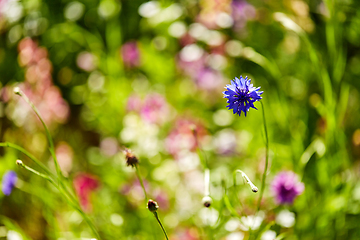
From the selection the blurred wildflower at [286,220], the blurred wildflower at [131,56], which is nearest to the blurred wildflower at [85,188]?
the blurred wildflower at [131,56]

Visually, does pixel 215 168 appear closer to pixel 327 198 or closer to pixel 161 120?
pixel 161 120

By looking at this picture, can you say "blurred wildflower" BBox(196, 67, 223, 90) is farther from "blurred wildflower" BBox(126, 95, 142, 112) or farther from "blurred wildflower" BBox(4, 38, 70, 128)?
"blurred wildflower" BBox(4, 38, 70, 128)

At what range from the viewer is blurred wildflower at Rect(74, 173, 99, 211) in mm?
1015

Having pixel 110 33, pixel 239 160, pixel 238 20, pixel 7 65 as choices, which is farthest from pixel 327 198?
pixel 7 65

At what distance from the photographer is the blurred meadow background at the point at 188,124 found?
0.80m

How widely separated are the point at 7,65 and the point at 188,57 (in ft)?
2.53

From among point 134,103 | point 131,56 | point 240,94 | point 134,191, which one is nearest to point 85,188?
point 134,191

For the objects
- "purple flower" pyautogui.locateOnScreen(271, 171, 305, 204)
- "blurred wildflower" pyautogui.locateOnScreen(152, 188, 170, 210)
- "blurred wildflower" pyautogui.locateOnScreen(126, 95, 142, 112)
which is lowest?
"purple flower" pyautogui.locateOnScreen(271, 171, 305, 204)

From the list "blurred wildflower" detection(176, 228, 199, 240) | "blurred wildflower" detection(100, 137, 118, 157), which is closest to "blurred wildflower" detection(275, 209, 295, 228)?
"blurred wildflower" detection(176, 228, 199, 240)

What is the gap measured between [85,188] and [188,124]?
0.39 m

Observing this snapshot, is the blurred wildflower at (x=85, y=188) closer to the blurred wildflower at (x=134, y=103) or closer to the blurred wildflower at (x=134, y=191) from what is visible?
the blurred wildflower at (x=134, y=191)

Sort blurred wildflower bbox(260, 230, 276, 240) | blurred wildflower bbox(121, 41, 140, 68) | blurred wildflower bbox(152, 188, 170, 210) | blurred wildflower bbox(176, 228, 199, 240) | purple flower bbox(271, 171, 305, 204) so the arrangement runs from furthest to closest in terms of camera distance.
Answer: blurred wildflower bbox(121, 41, 140, 68), blurred wildflower bbox(152, 188, 170, 210), blurred wildflower bbox(176, 228, 199, 240), purple flower bbox(271, 171, 305, 204), blurred wildflower bbox(260, 230, 276, 240)

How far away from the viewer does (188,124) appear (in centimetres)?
111

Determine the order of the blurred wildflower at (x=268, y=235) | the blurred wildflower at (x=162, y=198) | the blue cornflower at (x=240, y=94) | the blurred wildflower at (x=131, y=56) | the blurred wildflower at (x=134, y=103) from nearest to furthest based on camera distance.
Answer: the blue cornflower at (x=240, y=94), the blurred wildflower at (x=268, y=235), the blurred wildflower at (x=162, y=198), the blurred wildflower at (x=134, y=103), the blurred wildflower at (x=131, y=56)
